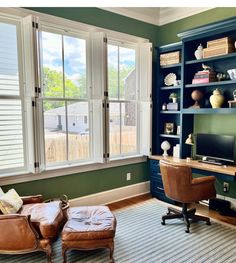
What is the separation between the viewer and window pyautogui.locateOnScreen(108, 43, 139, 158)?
372cm

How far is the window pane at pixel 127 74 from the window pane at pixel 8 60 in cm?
160

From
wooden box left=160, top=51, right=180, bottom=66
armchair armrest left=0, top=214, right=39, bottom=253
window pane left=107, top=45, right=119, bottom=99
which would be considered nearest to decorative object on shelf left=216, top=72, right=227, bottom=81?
wooden box left=160, top=51, right=180, bottom=66

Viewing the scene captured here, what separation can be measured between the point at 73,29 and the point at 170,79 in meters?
1.74

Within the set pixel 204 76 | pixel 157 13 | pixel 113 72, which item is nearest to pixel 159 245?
pixel 204 76

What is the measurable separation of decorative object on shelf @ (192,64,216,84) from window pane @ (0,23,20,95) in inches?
96.4

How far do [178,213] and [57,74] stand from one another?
2438mm

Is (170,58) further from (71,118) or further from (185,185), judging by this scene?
(185,185)

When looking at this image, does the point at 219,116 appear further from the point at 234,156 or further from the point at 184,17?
the point at 184,17

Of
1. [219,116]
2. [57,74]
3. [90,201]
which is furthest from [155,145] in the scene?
[57,74]

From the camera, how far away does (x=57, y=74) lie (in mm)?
3215

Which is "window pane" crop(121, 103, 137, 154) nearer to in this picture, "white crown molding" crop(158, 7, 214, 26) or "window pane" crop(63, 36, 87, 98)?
"window pane" crop(63, 36, 87, 98)

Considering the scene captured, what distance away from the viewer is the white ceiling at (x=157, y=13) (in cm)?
364

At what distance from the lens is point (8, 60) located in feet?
9.22

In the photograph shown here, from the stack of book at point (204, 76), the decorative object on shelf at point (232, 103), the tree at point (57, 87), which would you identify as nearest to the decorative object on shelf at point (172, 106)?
the stack of book at point (204, 76)
